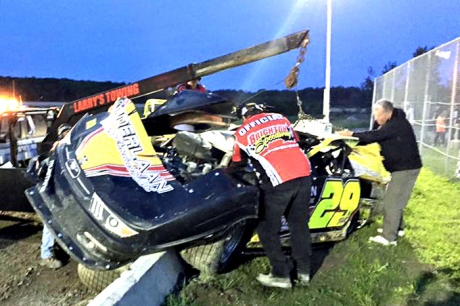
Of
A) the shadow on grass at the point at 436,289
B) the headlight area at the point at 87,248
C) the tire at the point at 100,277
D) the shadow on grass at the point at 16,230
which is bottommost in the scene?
the shadow on grass at the point at 436,289

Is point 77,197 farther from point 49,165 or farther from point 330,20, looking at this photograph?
point 330,20

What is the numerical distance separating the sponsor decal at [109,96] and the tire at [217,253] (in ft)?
6.65

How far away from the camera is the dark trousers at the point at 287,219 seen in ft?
15.5

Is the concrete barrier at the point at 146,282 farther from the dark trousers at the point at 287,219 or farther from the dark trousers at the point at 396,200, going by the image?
the dark trousers at the point at 396,200

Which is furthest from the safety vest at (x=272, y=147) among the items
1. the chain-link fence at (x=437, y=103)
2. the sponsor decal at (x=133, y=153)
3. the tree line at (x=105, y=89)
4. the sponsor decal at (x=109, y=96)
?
the tree line at (x=105, y=89)

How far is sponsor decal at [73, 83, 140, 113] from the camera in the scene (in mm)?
5945

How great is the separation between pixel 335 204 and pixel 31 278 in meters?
3.22

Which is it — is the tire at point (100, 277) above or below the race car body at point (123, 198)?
below

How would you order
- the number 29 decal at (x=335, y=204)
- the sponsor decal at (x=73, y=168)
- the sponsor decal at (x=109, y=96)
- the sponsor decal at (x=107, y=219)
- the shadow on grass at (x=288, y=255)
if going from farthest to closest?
the sponsor decal at (x=109, y=96), the number 29 decal at (x=335, y=204), the shadow on grass at (x=288, y=255), the sponsor decal at (x=73, y=168), the sponsor decal at (x=107, y=219)

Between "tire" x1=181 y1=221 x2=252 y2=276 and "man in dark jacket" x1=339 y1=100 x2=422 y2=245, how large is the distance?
2.09 metres

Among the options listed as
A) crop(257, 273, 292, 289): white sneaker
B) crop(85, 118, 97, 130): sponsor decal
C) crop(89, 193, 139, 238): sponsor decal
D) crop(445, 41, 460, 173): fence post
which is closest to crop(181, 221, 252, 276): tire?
crop(257, 273, 292, 289): white sneaker

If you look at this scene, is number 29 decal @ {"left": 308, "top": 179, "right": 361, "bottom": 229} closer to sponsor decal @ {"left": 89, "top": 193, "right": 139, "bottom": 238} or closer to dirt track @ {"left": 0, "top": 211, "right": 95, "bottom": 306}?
sponsor decal @ {"left": 89, "top": 193, "right": 139, "bottom": 238}

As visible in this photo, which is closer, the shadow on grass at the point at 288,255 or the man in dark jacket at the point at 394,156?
the shadow on grass at the point at 288,255

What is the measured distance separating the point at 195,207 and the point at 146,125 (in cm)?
145
